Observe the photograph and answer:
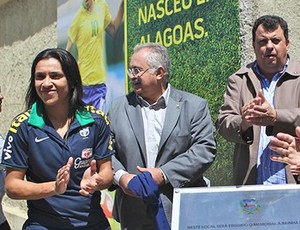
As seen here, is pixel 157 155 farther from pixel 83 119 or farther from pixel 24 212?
pixel 24 212

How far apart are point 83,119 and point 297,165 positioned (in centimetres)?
106

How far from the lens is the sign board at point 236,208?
2.31 meters

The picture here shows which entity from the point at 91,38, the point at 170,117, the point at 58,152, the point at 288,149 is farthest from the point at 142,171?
the point at 91,38

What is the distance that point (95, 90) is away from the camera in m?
6.25

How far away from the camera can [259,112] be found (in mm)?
2713

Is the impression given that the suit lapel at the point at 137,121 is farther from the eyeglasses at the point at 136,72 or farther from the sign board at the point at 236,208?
the sign board at the point at 236,208

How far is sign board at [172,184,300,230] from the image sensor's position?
91.0 inches

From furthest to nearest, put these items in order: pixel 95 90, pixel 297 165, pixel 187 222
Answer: pixel 95 90, pixel 297 165, pixel 187 222

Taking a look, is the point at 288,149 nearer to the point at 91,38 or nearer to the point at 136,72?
the point at 136,72

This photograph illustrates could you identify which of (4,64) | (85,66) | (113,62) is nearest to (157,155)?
(113,62)

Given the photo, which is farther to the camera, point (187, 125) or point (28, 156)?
point (187, 125)

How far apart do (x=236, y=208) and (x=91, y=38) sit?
4425mm

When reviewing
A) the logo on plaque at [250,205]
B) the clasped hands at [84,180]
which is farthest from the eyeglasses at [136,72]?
the logo on plaque at [250,205]

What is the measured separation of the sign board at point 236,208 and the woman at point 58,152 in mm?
481
